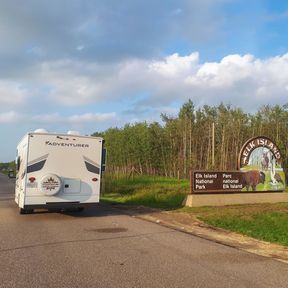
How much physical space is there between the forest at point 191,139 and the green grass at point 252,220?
844 cm

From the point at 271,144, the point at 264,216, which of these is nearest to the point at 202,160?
the point at 271,144

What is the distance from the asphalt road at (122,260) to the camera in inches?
273

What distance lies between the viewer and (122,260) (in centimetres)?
846

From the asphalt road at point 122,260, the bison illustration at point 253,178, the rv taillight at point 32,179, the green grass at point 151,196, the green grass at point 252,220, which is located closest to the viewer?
the asphalt road at point 122,260

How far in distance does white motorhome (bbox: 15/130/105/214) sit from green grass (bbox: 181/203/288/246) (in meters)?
3.99

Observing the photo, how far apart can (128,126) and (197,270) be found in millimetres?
42445

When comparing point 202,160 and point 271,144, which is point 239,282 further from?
point 202,160

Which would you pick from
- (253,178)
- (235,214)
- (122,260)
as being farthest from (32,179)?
(253,178)

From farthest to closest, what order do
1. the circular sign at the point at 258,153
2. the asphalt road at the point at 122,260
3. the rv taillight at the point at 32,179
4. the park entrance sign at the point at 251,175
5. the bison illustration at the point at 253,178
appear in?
the circular sign at the point at 258,153 → the bison illustration at the point at 253,178 → the park entrance sign at the point at 251,175 → the rv taillight at the point at 32,179 → the asphalt road at the point at 122,260

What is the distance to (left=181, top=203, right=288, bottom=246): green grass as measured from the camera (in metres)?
11.9

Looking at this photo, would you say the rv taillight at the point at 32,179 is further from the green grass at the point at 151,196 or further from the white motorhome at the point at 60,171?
the green grass at the point at 151,196

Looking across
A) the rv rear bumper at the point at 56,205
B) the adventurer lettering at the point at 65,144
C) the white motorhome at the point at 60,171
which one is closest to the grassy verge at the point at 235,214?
the white motorhome at the point at 60,171

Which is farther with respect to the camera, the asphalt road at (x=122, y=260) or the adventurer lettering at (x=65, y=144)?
the adventurer lettering at (x=65, y=144)

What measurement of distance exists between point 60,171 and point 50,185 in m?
0.63
